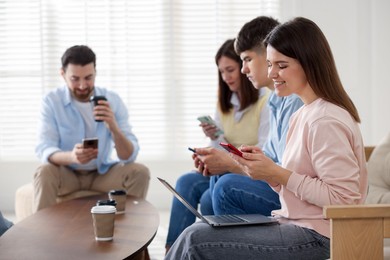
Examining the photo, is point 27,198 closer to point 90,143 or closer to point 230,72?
point 90,143

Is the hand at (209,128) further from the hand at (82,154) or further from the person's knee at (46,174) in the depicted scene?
the person's knee at (46,174)

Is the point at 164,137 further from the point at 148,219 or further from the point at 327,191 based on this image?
the point at 327,191

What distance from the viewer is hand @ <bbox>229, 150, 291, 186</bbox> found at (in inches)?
78.3

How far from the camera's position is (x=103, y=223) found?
2.44 metres

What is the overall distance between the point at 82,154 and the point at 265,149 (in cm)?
134

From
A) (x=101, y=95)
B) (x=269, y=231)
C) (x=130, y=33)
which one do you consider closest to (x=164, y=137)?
(x=130, y=33)

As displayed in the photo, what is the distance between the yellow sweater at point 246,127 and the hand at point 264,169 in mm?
1606

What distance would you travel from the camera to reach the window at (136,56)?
5.36 m

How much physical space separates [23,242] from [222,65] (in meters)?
1.68

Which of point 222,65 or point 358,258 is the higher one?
point 222,65

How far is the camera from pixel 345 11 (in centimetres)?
519

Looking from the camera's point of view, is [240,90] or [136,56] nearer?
[240,90]

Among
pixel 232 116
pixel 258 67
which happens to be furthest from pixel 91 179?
pixel 258 67

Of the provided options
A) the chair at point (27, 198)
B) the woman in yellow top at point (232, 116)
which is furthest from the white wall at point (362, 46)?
the chair at point (27, 198)
